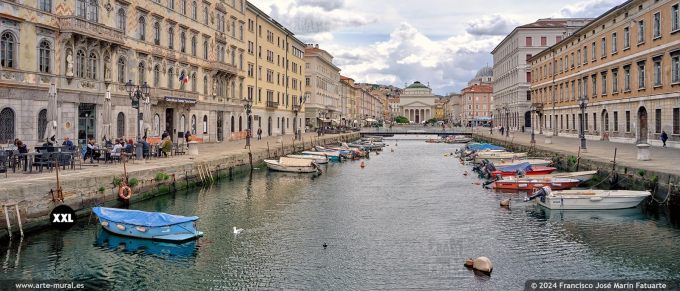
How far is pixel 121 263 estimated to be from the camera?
16688mm

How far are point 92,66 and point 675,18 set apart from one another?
143 ft

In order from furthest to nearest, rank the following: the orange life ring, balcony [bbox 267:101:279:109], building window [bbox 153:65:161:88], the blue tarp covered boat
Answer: balcony [bbox 267:101:279:109]
building window [bbox 153:65:161:88]
the orange life ring
the blue tarp covered boat

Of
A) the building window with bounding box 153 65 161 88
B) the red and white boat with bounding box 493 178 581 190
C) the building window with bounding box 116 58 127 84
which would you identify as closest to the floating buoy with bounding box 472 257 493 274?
the red and white boat with bounding box 493 178 581 190

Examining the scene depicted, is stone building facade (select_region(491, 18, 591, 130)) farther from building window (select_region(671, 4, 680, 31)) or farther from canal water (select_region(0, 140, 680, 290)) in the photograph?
canal water (select_region(0, 140, 680, 290))

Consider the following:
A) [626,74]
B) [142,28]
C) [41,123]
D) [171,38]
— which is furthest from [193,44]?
[626,74]

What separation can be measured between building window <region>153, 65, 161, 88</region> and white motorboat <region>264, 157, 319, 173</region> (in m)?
12.3

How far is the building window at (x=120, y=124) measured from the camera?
4222 centimetres

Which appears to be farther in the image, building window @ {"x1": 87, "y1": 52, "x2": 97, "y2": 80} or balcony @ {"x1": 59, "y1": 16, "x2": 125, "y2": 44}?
building window @ {"x1": 87, "y1": 52, "x2": 97, "y2": 80}

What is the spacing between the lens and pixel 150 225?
18828 mm

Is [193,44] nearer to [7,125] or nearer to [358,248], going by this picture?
[7,125]

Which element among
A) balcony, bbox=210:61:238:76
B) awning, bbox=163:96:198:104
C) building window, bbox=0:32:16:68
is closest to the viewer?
building window, bbox=0:32:16:68

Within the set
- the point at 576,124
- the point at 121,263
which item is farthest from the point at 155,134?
the point at 576,124

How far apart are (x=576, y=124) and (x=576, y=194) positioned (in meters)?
48.2

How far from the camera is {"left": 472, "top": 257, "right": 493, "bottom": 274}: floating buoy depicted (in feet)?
51.3
